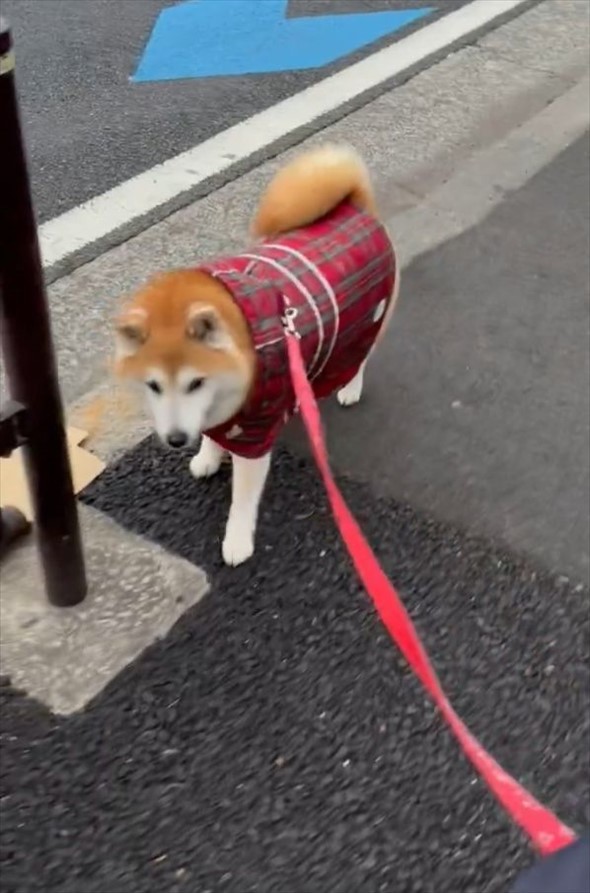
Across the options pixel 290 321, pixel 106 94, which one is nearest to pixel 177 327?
pixel 290 321

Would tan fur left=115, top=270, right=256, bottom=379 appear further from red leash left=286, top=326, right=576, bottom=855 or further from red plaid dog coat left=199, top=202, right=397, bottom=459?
red leash left=286, top=326, right=576, bottom=855

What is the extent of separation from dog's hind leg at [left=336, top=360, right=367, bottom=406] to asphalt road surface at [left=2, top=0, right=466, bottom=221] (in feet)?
4.27

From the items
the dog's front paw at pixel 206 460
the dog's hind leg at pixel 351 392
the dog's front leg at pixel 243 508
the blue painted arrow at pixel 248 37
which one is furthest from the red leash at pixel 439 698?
the blue painted arrow at pixel 248 37

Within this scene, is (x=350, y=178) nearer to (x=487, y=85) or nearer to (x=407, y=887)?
(x=407, y=887)

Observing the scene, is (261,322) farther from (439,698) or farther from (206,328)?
(439,698)

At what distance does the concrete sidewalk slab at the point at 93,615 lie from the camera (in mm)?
2070

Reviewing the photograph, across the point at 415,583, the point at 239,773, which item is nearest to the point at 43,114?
the point at 415,583

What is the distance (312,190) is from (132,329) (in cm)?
69

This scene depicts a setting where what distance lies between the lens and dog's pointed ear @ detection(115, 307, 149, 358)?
206cm

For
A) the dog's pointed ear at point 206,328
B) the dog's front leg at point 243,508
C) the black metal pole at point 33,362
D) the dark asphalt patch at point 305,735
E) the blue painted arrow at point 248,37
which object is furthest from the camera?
the blue painted arrow at point 248,37

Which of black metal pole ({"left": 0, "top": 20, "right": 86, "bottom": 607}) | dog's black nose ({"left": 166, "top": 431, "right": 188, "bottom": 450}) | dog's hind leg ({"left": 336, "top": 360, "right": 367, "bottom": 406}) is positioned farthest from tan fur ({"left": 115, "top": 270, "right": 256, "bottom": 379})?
dog's hind leg ({"left": 336, "top": 360, "right": 367, "bottom": 406})

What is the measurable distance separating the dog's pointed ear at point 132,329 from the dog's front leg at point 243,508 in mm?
369

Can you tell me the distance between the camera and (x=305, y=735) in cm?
200

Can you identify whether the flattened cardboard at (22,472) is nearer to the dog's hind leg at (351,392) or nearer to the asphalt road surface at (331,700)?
the asphalt road surface at (331,700)
